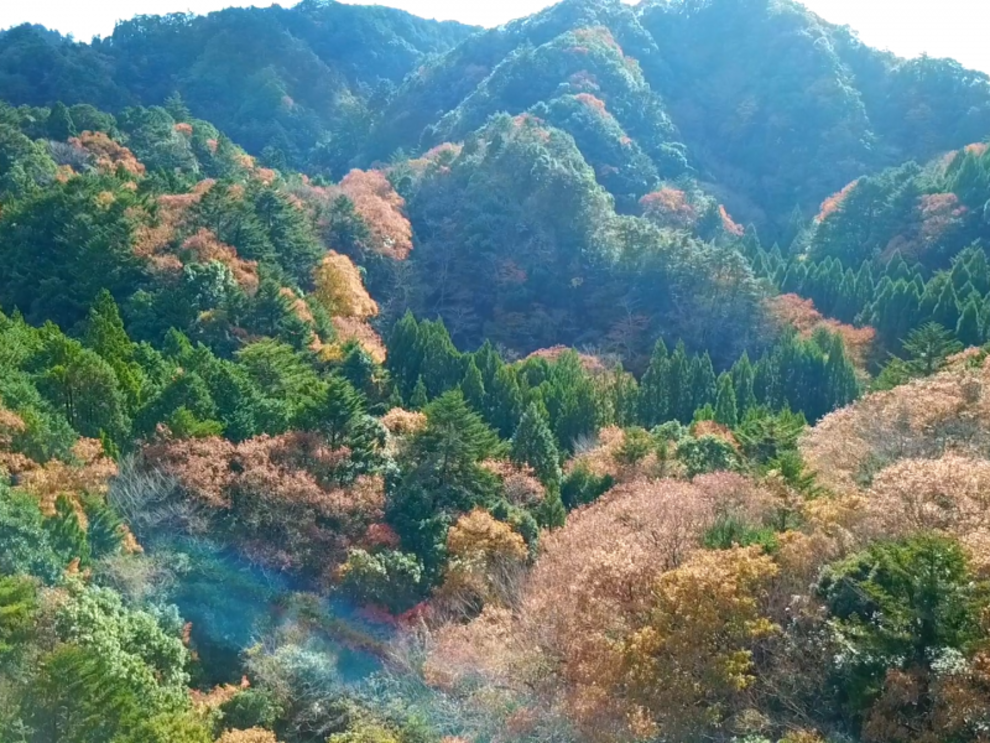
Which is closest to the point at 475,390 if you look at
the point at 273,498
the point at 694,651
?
the point at 273,498

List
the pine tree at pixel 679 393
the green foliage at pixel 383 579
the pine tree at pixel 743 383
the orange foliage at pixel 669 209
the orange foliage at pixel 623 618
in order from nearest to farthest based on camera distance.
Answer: the orange foliage at pixel 623 618 → the green foliage at pixel 383 579 → the pine tree at pixel 743 383 → the pine tree at pixel 679 393 → the orange foliage at pixel 669 209

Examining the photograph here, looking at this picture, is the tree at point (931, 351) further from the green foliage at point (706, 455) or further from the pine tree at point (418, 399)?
the pine tree at point (418, 399)

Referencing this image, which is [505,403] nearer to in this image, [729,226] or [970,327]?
[970,327]

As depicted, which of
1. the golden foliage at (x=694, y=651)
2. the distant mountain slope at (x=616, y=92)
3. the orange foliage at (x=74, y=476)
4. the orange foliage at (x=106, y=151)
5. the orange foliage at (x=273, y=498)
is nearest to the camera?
the golden foliage at (x=694, y=651)

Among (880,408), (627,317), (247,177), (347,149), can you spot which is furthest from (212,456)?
(347,149)

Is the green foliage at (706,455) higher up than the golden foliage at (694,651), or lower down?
higher up

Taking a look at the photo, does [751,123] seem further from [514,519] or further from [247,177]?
[514,519]

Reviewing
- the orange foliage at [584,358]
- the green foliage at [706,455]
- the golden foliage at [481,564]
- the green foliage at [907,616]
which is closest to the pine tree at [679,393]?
the orange foliage at [584,358]

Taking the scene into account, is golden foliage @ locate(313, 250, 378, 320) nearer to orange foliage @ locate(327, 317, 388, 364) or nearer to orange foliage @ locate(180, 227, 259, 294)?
orange foliage @ locate(327, 317, 388, 364)

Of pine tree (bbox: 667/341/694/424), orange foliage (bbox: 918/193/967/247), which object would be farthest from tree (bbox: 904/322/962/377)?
orange foliage (bbox: 918/193/967/247)
